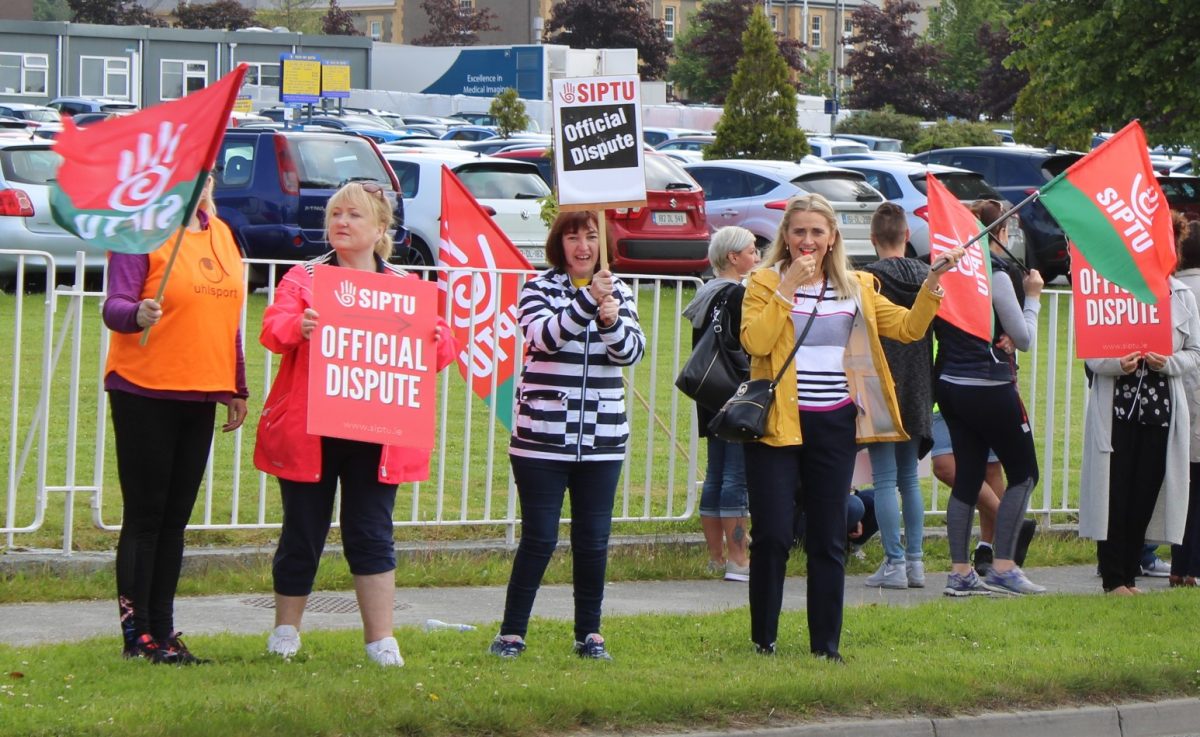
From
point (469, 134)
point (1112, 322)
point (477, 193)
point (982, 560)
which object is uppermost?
point (469, 134)

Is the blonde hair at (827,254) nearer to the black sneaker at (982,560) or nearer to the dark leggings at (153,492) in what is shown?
the dark leggings at (153,492)

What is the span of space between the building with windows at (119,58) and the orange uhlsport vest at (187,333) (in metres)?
55.9

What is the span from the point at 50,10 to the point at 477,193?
121875 mm

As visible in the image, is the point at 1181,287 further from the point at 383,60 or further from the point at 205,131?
the point at 383,60

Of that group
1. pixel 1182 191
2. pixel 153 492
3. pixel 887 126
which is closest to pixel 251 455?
pixel 153 492

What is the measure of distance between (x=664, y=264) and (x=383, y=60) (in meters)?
57.4

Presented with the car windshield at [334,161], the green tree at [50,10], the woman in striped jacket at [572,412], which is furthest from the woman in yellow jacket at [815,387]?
the green tree at [50,10]

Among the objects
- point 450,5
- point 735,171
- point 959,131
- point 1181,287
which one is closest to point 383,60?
point 450,5

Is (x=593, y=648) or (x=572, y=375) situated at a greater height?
(x=572, y=375)

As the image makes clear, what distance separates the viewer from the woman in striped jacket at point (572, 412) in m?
6.40

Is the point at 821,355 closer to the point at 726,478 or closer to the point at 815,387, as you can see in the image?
the point at 815,387

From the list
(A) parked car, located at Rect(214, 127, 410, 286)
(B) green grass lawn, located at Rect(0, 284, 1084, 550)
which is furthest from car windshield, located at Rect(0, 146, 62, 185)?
(B) green grass lawn, located at Rect(0, 284, 1084, 550)

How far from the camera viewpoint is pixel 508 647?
6.64 m

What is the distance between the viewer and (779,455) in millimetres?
6625
